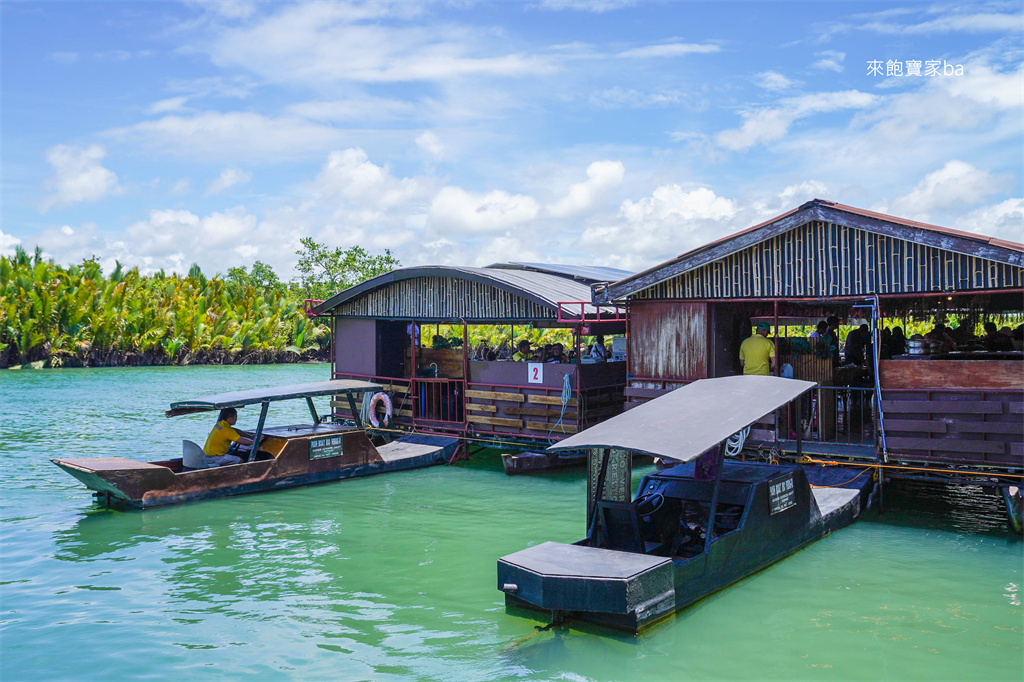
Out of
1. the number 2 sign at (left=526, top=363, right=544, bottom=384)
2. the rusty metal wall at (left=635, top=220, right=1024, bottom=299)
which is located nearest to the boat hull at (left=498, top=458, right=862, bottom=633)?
the rusty metal wall at (left=635, top=220, right=1024, bottom=299)

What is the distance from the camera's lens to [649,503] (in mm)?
8867

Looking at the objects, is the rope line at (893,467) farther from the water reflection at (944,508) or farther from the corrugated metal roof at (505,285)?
the corrugated metal roof at (505,285)

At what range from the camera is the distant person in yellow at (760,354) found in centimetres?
1246

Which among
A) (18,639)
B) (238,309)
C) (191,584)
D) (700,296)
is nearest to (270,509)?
(191,584)

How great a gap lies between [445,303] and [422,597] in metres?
9.57

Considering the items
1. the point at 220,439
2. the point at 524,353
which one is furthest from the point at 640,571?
the point at 524,353

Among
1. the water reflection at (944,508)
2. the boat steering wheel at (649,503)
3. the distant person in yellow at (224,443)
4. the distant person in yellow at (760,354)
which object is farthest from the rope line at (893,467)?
the distant person in yellow at (224,443)

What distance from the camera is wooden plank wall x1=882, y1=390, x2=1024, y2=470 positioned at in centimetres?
1047

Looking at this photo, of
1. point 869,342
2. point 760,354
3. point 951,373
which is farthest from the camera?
point 869,342

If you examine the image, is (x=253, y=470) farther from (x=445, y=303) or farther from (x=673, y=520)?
(x=673, y=520)

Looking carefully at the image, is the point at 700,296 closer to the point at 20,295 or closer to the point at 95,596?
the point at 95,596

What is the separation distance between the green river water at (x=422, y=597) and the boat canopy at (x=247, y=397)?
1.63m

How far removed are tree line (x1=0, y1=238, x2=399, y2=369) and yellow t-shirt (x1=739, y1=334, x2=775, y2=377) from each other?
1179 inches

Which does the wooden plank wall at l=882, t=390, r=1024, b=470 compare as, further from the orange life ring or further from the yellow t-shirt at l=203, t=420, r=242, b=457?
the yellow t-shirt at l=203, t=420, r=242, b=457
